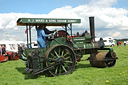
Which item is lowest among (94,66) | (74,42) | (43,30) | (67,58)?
(94,66)

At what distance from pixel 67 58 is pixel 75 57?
33cm

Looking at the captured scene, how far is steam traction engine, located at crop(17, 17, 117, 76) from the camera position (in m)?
6.32

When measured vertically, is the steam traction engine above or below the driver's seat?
below

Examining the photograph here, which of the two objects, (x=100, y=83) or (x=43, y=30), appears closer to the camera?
(x=100, y=83)

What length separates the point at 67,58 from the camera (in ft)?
22.3

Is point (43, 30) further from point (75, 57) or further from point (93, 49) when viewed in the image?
point (93, 49)

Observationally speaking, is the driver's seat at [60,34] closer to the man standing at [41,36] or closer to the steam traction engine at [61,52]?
the steam traction engine at [61,52]

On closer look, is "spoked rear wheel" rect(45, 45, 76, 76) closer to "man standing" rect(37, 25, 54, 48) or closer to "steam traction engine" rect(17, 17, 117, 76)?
"steam traction engine" rect(17, 17, 117, 76)

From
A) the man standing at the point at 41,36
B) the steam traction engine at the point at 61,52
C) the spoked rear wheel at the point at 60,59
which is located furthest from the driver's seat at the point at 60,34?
the spoked rear wheel at the point at 60,59

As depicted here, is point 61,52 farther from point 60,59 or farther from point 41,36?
point 41,36

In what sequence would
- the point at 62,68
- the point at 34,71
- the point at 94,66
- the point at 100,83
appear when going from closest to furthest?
the point at 100,83 < the point at 34,71 < the point at 62,68 < the point at 94,66

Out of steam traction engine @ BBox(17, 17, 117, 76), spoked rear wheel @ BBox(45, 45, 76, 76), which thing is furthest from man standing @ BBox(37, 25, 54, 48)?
spoked rear wheel @ BBox(45, 45, 76, 76)

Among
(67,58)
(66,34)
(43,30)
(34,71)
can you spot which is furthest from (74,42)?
(34,71)

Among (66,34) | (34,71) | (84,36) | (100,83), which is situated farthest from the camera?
(84,36)
